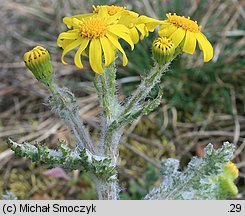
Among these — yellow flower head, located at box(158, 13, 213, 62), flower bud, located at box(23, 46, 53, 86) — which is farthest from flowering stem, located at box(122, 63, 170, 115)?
flower bud, located at box(23, 46, 53, 86)

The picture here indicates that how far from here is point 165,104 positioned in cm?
325

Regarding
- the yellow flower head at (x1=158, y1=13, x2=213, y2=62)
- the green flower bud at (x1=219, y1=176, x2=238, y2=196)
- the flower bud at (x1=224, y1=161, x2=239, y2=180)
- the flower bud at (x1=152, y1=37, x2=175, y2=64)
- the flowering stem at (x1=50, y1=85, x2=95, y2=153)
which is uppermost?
the yellow flower head at (x1=158, y1=13, x2=213, y2=62)

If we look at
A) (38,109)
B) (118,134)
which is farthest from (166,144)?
(118,134)

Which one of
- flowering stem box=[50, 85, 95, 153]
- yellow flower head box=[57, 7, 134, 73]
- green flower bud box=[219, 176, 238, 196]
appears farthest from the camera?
green flower bud box=[219, 176, 238, 196]

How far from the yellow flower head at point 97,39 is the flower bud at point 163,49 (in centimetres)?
9

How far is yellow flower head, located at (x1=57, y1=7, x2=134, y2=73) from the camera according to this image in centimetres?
154

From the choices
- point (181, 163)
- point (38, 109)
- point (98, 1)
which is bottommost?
point (181, 163)

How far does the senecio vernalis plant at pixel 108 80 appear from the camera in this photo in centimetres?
158

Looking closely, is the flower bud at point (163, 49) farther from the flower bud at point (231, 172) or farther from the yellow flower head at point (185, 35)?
the flower bud at point (231, 172)

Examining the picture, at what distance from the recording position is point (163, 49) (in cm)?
160

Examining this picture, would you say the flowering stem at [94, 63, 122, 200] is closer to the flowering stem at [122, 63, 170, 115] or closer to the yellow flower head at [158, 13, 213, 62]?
the flowering stem at [122, 63, 170, 115]

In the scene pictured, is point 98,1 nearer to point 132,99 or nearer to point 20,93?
point 20,93

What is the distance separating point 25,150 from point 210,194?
0.90 metres

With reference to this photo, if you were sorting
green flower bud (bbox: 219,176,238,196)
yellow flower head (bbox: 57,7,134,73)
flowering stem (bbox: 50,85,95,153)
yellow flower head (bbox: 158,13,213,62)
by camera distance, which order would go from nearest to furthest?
yellow flower head (bbox: 57,7,134,73), yellow flower head (bbox: 158,13,213,62), flowering stem (bbox: 50,85,95,153), green flower bud (bbox: 219,176,238,196)
